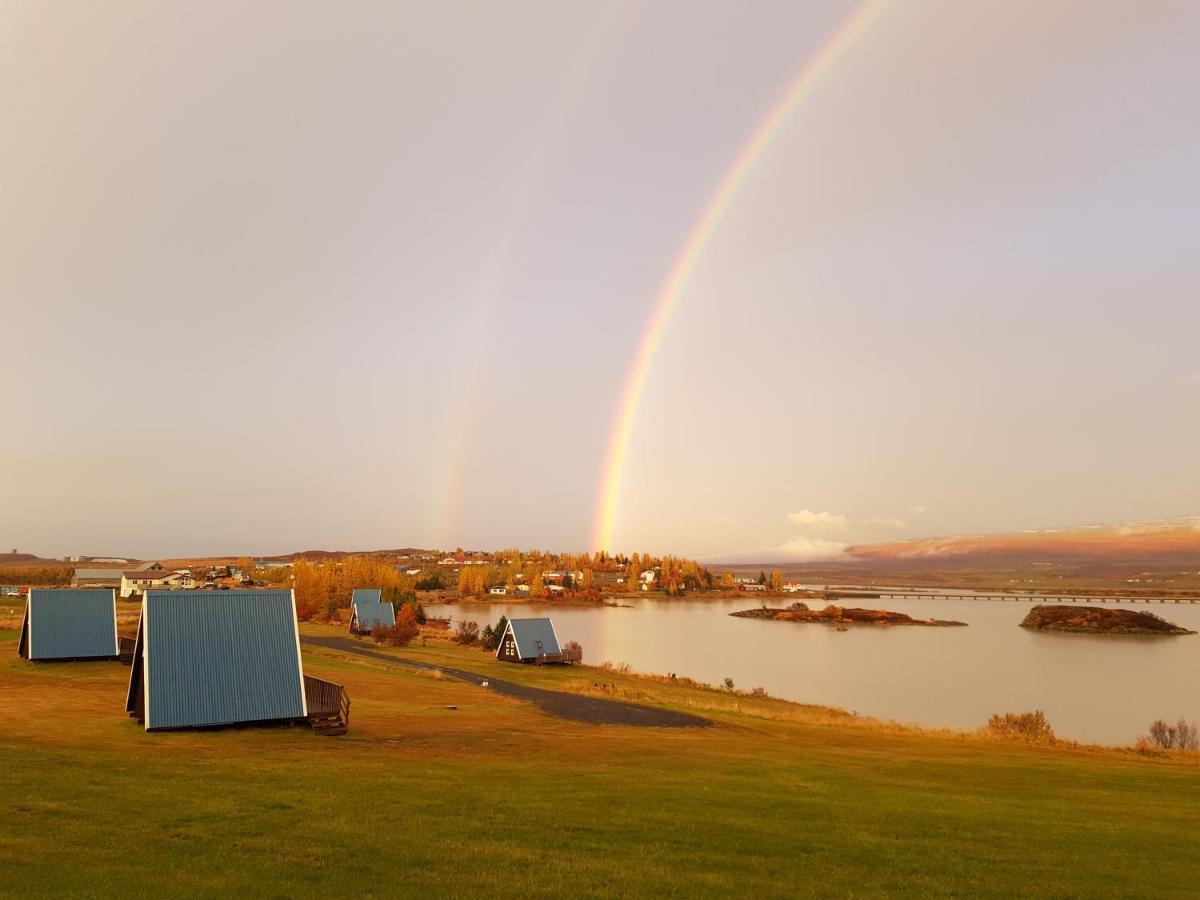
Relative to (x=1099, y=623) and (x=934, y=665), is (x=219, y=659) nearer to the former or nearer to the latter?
(x=934, y=665)

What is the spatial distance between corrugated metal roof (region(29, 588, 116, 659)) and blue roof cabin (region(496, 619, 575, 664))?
24124 mm

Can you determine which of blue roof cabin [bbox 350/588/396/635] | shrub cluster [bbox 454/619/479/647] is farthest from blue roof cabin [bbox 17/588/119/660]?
shrub cluster [bbox 454/619/479/647]

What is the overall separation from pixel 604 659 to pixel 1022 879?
6402 cm

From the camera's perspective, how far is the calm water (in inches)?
1961

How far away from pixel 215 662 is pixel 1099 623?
137m

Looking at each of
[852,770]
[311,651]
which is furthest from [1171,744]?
[311,651]

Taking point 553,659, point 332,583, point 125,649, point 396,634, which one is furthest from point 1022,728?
point 332,583

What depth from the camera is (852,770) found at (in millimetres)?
19797

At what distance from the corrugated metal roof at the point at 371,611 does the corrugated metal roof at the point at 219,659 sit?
153ft

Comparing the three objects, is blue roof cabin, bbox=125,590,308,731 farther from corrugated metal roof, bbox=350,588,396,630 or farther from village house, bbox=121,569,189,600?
village house, bbox=121,569,189,600

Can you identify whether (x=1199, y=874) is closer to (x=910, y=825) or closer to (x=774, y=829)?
(x=910, y=825)

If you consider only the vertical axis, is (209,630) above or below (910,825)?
above

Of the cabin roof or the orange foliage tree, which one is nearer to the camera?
the orange foliage tree

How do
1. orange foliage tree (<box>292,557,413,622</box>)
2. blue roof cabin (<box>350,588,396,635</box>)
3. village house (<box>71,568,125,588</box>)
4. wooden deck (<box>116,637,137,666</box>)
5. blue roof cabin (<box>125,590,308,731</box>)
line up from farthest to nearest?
village house (<box>71,568,125,588</box>)
orange foliage tree (<box>292,557,413,622</box>)
blue roof cabin (<box>350,588,396,635</box>)
wooden deck (<box>116,637,137,666</box>)
blue roof cabin (<box>125,590,308,731</box>)
